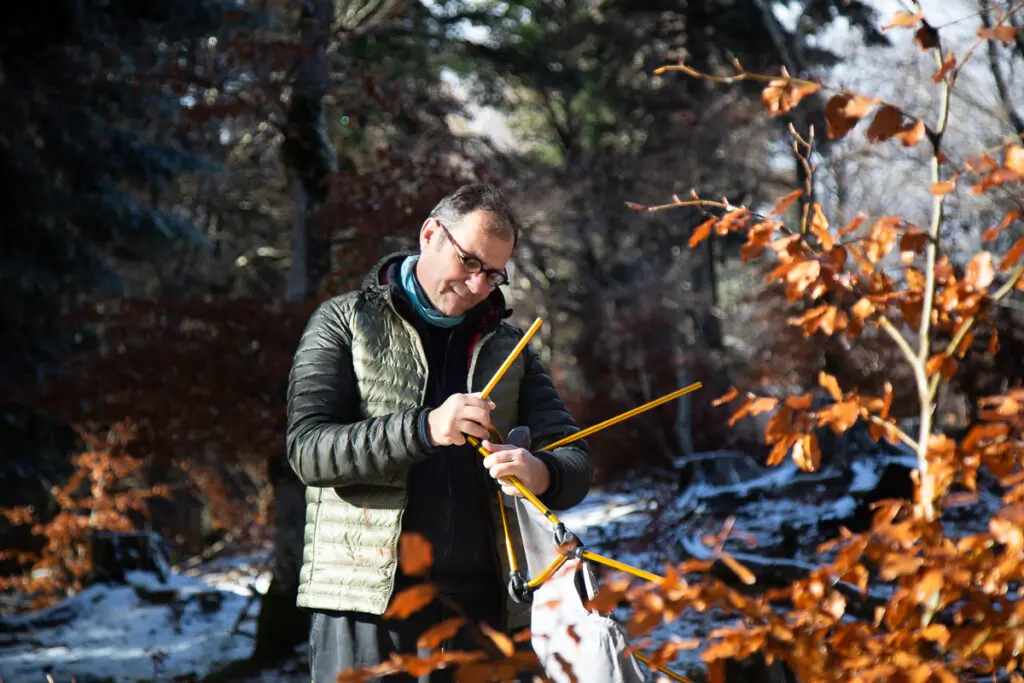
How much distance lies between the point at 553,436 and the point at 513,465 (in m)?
0.40

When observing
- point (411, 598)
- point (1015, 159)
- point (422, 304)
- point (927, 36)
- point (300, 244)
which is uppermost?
point (300, 244)

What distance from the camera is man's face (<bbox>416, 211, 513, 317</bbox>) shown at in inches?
87.3

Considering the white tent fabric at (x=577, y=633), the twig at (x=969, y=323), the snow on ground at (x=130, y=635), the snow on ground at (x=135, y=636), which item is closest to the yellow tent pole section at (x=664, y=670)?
the white tent fabric at (x=577, y=633)

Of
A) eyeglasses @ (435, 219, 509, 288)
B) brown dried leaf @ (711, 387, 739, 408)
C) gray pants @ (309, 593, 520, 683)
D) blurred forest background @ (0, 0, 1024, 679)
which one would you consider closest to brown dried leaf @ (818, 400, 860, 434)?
brown dried leaf @ (711, 387, 739, 408)

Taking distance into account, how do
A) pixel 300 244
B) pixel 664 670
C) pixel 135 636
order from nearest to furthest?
pixel 664 670
pixel 135 636
pixel 300 244

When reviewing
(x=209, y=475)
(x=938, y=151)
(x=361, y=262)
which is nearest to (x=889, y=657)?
(x=938, y=151)

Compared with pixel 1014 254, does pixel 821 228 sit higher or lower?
higher

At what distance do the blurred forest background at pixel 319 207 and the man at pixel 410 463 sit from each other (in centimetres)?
234

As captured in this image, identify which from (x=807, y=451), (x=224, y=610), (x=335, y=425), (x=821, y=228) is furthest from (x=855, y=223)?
(x=224, y=610)

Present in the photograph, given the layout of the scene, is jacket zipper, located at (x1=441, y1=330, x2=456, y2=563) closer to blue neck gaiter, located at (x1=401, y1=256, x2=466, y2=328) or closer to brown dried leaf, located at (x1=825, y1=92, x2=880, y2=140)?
blue neck gaiter, located at (x1=401, y1=256, x2=466, y2=328)

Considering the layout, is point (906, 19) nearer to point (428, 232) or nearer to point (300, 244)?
point (428, 232)

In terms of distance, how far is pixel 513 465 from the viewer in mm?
2010

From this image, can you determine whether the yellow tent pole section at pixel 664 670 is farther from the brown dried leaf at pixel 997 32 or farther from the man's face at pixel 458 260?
the brown dried leaf at pixel 997 32

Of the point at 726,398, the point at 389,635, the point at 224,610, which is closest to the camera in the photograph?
the point at 726,398
